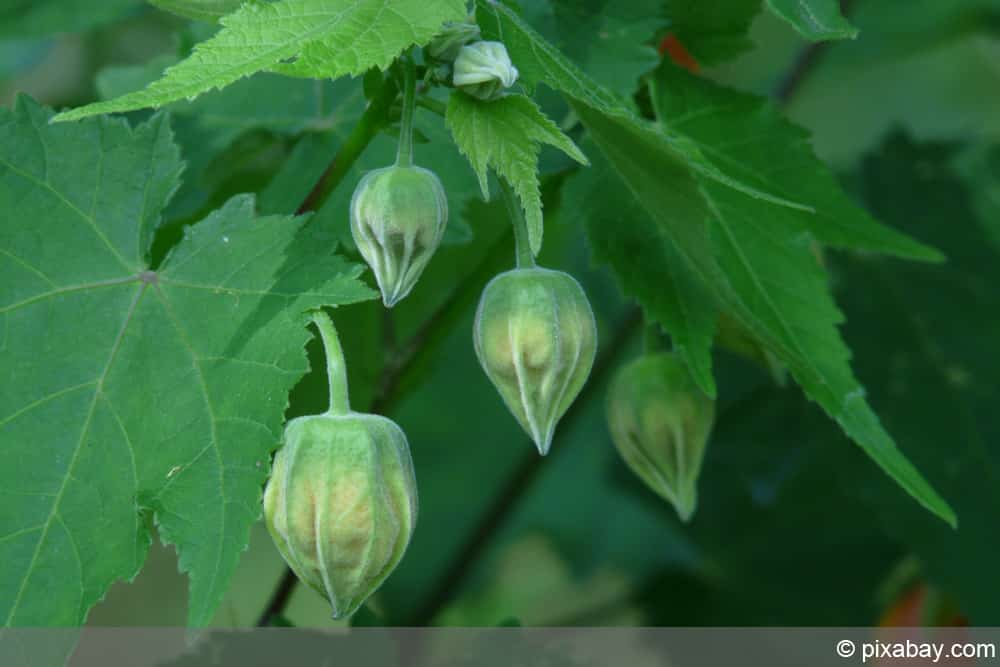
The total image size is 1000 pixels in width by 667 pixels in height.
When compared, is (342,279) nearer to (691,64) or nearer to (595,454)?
(691,64)

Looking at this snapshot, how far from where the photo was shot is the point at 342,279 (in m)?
0.73

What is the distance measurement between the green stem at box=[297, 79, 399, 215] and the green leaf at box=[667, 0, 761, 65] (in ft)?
0.99

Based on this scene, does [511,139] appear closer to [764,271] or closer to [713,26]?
[764,271]

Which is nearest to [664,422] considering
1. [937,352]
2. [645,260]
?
[645,260]

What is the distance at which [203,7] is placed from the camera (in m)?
0.75

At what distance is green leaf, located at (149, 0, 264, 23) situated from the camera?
740mm

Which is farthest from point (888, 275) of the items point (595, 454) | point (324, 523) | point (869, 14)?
point (324, 523)

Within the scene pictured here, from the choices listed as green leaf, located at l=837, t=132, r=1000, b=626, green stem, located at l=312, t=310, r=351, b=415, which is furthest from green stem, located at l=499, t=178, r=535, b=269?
green leaf, located at l=837, t=132, r=1000, b=626

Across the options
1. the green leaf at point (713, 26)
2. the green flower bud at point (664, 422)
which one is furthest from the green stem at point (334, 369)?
the green leaf at point (713, 26)

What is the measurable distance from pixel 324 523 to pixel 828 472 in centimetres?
92

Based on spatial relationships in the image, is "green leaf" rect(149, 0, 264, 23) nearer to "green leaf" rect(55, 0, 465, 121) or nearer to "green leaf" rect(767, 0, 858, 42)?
"green leaf" rect(55, 0, 465, 121)

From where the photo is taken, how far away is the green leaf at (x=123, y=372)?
2.31ft

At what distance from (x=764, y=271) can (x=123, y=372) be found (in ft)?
1.37

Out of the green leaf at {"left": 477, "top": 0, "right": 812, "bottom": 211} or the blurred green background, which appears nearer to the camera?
the green leaf at {"left": 477, "top": 0, "right": 812, "bottom": 211}
